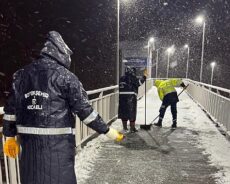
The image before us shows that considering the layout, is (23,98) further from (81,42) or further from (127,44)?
(81,42)

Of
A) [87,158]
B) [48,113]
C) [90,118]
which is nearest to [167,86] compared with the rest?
[87,158]

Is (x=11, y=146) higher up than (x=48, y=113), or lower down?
lower down

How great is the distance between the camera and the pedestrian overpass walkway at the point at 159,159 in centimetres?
511

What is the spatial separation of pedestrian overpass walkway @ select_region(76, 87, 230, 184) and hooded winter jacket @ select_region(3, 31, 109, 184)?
2134 mm

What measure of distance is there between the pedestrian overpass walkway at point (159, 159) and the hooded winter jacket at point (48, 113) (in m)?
2.13

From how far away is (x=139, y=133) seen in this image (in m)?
8.66

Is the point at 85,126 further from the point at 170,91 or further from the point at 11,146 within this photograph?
the point at 11,146

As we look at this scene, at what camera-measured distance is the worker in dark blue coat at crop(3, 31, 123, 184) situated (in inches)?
111

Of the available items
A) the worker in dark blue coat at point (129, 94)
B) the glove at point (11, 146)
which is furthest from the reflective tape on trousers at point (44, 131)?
the worker in dark blue coat at point (129, 94)

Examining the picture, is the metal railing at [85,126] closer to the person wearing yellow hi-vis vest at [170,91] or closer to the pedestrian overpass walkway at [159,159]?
the pedestrian overpass walkway at [159,159]

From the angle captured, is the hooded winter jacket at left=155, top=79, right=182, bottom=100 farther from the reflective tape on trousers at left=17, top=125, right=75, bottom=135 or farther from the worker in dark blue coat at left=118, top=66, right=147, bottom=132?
the reflective tape on trousers at left=17, top=125, right=75, bottom=135

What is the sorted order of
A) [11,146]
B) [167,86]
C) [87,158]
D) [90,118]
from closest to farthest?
[90,118], [11,146], [87,158], [167,86]

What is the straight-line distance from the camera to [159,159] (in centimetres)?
614

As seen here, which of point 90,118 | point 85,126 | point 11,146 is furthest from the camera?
point 85,126
